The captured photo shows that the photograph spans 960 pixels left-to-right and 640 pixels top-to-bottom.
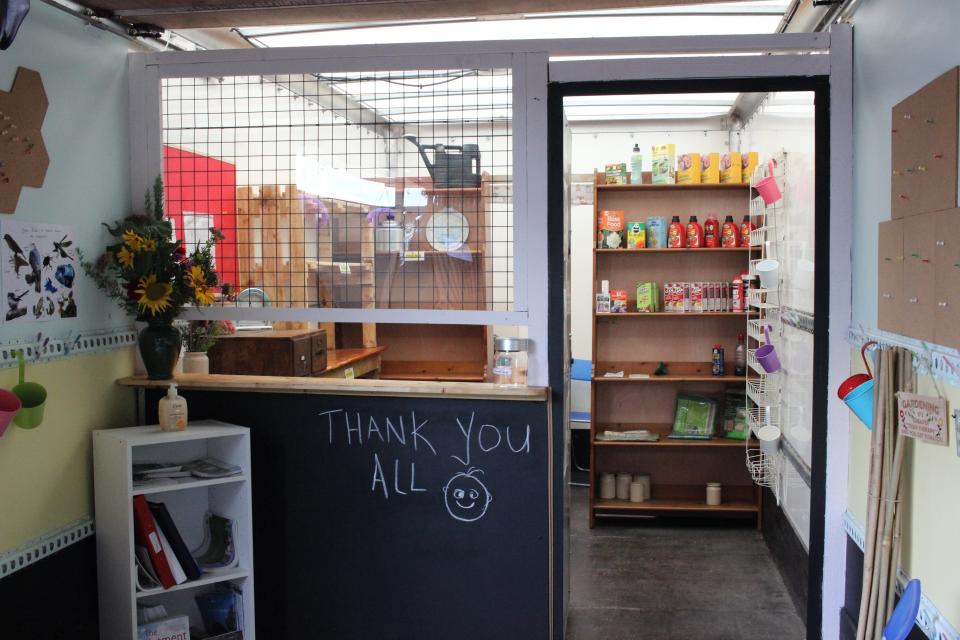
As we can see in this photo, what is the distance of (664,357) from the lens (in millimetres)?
5258

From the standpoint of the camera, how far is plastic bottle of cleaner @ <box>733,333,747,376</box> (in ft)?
16.5

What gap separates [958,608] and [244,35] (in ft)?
10.9

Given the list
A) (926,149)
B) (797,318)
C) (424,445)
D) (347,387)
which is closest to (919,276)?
(926,149)

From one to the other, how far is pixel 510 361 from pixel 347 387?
1.99ft

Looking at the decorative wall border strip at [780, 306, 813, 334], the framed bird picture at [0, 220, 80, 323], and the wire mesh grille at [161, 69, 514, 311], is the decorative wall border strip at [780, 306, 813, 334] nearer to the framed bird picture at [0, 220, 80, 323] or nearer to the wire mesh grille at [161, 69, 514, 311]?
the wire mesh grille at [161, 69, 514, 311]

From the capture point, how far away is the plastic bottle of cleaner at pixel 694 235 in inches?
196

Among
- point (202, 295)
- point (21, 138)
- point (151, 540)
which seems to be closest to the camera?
point (21, 138)

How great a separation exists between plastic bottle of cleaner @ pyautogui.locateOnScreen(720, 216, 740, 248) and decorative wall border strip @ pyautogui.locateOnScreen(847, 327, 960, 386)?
99.5 inches

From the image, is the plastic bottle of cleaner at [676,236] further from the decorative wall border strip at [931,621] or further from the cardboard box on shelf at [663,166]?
the decorative wall border strip at [931,621]

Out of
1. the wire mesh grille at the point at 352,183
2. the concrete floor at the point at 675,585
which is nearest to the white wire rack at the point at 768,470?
the concrete floor at the point at 675,585

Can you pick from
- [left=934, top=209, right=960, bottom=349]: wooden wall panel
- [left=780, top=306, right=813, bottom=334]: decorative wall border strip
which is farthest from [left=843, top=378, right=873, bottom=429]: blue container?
[left=780, top=306, right=813, bottom=334]: decorative wall border strip

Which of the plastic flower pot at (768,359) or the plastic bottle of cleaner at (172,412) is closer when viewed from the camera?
the plastic bottle of cleaner at (172,412)

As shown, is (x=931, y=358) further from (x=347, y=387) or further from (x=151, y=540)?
(x=151, y=540)

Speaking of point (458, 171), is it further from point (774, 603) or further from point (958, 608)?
point (774, 603)
